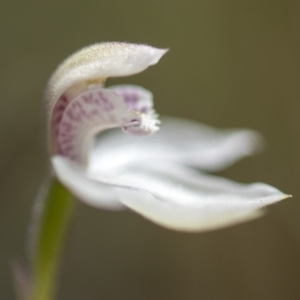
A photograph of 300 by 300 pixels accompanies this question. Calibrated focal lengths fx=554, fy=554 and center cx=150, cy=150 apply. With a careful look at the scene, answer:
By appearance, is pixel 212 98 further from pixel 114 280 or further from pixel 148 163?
pixel 148 163

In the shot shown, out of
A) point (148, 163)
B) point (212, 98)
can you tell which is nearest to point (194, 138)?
point (148, 163)

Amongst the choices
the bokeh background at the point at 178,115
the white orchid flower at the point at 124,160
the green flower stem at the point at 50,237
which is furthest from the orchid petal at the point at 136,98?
the bokeh background at the point at 178,115

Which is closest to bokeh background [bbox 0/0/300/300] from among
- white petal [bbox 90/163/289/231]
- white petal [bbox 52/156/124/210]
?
white petal [bbox 90/163/289/231]

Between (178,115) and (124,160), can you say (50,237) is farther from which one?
(178,115)

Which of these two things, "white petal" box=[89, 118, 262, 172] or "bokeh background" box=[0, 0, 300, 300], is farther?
"bokeh background" box=[0, 0, 300, 300]

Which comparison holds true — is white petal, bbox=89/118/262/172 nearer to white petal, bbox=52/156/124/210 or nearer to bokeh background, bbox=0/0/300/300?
white petal, bbox=52/156/124/210

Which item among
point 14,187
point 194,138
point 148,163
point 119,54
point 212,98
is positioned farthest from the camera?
point 212,98

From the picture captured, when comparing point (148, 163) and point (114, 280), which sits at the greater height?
point (148, 163)

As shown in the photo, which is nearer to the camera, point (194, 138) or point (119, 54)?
point (119, 54)
